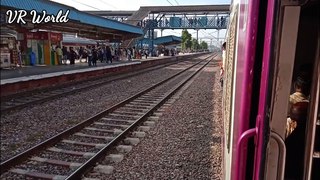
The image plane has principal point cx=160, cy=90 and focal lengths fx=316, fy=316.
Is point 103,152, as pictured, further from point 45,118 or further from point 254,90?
point 254,90

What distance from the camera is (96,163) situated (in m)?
5.27

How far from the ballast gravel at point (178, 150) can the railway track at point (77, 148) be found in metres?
0.41

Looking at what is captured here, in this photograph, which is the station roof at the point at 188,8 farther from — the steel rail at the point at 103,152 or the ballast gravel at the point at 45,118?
the steel rail at the point at 103,152

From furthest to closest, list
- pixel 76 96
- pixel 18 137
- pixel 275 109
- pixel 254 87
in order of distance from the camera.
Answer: pixel 76 96
pixel 18 137
pixel 275 109
pixel 254 87

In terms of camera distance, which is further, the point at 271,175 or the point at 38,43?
the point at 38,43

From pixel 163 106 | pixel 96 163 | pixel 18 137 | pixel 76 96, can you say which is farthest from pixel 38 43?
pixel 96 163

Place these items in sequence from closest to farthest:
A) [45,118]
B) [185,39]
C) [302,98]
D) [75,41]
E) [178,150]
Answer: [302,98]
[178,150]
[45,118]
[75,41]
[185,39]

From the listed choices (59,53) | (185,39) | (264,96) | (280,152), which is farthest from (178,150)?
(185,39)

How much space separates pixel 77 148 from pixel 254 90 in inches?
189

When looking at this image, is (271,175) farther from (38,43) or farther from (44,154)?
(38,43)

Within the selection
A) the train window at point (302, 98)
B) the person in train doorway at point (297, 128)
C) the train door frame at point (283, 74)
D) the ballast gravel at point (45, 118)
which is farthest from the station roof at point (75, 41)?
the train door frame at point (283, 74)

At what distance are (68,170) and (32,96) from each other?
6627 millimetres

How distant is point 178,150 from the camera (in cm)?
616

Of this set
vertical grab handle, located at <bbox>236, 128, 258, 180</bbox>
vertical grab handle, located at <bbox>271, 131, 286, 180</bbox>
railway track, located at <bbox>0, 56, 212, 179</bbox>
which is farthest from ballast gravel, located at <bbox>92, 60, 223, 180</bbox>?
vertical grab handle, located at <bbox>236, 128, 258, 180</bbox>
